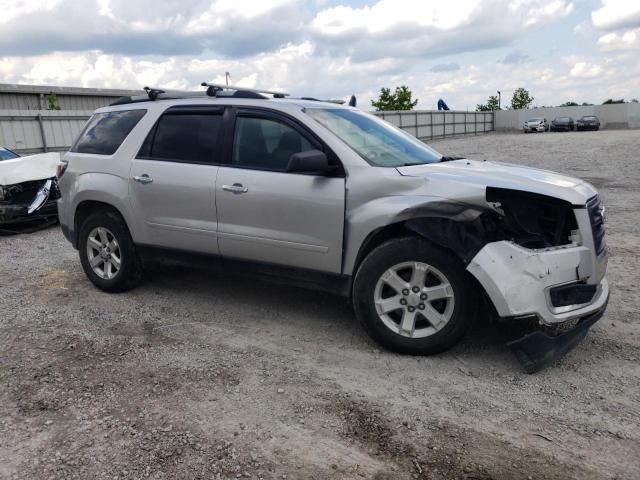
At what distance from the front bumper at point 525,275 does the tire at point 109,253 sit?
3.24m

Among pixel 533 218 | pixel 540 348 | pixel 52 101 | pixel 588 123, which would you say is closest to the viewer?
pixel 540 348

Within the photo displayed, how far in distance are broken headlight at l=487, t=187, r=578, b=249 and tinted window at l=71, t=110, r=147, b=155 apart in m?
3.40

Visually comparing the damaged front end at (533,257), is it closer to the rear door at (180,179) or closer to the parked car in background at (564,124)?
the rear door at (180,179)

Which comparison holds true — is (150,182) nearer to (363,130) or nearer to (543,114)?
(363,130)

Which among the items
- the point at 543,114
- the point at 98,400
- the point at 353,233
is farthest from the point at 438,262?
the point at 543,114

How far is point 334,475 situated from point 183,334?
213 cm

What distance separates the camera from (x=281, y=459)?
2.69 m

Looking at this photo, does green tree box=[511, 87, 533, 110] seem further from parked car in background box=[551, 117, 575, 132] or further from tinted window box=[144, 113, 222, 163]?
tinted window box=[144, 113, 222, 163]

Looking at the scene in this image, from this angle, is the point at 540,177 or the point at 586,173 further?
the point at 586,173

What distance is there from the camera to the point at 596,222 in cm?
368

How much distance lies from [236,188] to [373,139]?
1.17m

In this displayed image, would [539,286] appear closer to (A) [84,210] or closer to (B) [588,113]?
(A) [84,210]

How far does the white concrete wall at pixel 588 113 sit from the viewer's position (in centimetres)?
4766

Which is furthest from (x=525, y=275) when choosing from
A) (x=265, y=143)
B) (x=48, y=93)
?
(x=48, y=93)
